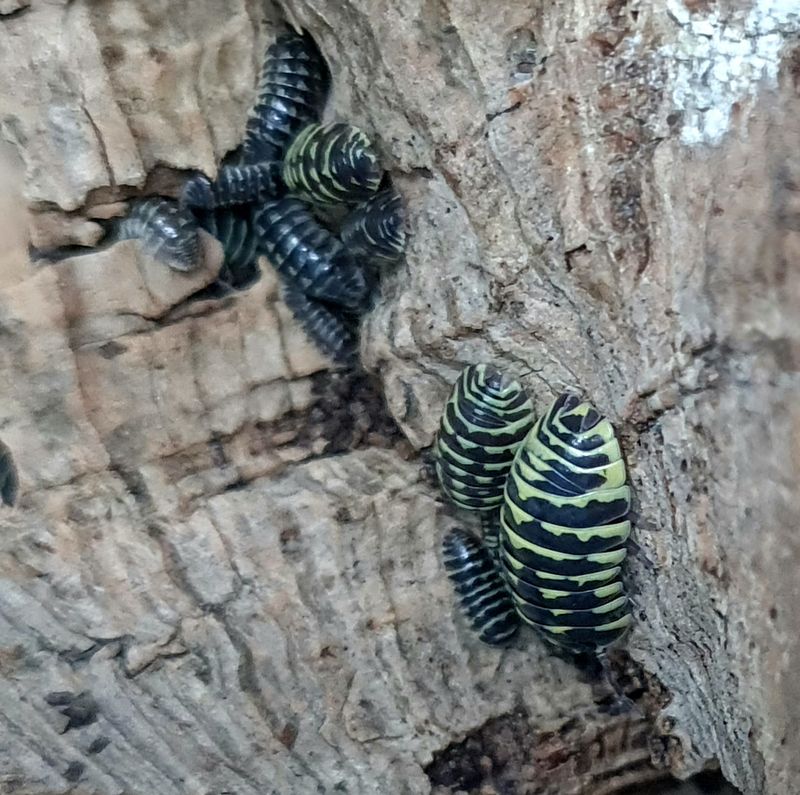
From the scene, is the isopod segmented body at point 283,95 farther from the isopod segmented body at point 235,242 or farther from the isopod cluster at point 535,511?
the isopod cluster at point 535,511

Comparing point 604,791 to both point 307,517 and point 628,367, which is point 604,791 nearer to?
A: point 307,517

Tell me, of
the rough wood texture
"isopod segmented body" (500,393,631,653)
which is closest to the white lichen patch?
the rough wood texture

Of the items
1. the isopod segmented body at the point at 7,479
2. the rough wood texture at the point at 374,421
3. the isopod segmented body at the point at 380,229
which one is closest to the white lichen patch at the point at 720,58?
the rough wood texture at the point at 374,421

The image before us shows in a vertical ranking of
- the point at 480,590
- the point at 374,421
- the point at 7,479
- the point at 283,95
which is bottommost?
the point at 480,590

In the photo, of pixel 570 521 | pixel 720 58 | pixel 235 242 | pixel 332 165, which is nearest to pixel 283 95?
pixel 332 165

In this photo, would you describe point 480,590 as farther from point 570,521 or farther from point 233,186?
point 233,186
